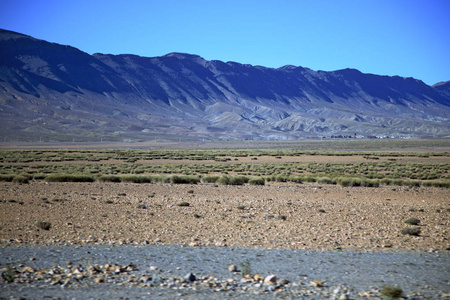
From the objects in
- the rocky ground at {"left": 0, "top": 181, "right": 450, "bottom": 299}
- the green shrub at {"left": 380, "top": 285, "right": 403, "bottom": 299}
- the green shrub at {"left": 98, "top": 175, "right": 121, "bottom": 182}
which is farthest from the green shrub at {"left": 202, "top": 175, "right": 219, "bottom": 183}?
the green shrub at {"left": 380, "top": 285, "right": 403, "bottom": 299}

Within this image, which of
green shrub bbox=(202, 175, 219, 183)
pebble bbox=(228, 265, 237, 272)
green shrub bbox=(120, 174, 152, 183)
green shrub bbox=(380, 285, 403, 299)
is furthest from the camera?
green shrub bbox=(202, 175, 219, 183)

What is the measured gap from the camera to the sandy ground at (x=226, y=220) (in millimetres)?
10484

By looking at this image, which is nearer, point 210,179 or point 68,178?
point 68,178

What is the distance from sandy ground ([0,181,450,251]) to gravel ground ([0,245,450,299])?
71cm

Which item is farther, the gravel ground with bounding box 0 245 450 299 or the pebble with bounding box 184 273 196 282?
the pebble with bounding box 184 273 196 282

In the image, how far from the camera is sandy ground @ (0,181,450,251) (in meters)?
10.5

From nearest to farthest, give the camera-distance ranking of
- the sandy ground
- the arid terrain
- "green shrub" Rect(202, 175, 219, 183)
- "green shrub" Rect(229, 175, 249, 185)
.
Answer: the arid terrain < the sandy ground < "green shrub" Rect(229, 175, 249, 185) < "green shrub" Rect(202, 175, 219, 183)

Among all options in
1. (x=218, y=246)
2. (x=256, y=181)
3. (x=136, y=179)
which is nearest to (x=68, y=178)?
(x=136, y=179)

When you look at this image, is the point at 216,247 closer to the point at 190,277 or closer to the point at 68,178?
the point at 190,277

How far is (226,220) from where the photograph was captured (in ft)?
42.1

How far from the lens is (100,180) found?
25156mm

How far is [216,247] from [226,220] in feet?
9.46

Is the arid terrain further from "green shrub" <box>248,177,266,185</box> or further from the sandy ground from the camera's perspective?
"green shrub" <box>248,177,266,185</box>

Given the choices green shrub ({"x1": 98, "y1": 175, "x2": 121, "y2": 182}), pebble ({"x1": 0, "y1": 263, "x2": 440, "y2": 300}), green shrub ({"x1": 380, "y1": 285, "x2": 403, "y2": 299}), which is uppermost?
green shrub ({"x1": 380, "y1": 285, "x2": 403, "y2": 299})
